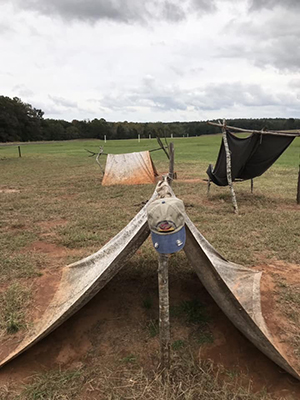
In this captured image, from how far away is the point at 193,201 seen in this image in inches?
333

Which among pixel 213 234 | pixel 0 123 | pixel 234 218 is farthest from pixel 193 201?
pixel 0 123

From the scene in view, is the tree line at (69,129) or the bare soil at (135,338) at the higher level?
the tree line at (69,129)

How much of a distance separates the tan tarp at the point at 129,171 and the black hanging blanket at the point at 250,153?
12.7ft

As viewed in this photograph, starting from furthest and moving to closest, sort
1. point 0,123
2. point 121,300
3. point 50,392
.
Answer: point 0,123 → point 121,300 → point 50,392

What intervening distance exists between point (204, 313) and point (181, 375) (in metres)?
0.92

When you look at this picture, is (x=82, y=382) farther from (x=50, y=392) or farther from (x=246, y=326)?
(x=246, y=326)

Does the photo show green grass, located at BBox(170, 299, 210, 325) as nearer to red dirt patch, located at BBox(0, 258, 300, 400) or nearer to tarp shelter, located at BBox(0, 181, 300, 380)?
red dirt patch, located at BBox(0, 258, 300, 400)

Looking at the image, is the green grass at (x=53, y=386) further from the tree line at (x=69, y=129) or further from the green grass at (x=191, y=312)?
the tree line at (x=69, y=129)

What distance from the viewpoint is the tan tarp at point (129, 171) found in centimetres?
1156

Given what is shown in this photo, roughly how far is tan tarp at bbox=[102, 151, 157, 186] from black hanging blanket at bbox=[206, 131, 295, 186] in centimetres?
388

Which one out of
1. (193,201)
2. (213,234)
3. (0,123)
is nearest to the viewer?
(213,234)

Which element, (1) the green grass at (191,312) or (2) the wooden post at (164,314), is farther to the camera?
(1) the green grass at (191,312)

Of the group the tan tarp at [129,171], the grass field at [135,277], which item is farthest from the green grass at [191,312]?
the tan tarp at [129,171]

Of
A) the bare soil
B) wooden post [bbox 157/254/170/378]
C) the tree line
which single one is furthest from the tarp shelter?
the tree line
